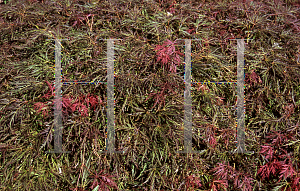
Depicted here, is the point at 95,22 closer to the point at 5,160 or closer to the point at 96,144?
the point at 96,144

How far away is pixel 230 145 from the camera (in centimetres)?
208

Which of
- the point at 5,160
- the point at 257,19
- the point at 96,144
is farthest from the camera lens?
the point at 257,19

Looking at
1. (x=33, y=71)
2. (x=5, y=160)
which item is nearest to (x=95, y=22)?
(x=33, y=71)

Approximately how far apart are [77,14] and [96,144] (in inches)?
44.9

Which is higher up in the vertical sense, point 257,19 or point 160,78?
point 257,19

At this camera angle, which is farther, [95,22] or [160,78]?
[95,22]

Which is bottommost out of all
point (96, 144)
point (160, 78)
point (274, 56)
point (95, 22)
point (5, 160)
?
point (5, 160)

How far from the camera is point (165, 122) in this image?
2.00m

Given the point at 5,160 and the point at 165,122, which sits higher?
the point at 165,122

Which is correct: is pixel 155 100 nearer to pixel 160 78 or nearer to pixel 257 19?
pixel 160 78

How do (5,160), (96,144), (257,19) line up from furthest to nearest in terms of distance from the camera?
(257,19) → (5,160) → (96,144)

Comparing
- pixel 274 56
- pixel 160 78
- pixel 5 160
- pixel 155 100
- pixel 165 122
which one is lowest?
pixel 5 160

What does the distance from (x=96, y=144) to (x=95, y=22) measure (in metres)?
1.11

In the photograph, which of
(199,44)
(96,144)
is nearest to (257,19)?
(199,44)
